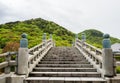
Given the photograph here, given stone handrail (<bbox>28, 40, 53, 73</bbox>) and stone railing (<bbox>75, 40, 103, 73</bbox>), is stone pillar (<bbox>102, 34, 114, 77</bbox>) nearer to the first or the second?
stone railing (<bbox>75, 40, 103, 73</bbox>)

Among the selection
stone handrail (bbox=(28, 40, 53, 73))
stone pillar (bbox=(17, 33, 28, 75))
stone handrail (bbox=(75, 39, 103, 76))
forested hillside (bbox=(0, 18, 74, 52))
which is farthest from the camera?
forested hillside (bbox=(0, 18, 74, 52))

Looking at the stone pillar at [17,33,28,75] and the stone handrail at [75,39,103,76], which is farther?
the stone handrail at [75,39,103,76]

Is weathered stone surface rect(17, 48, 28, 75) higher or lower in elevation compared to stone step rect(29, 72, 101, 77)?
higher

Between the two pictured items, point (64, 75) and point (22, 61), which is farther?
point (64, 75)

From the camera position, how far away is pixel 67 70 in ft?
35.6

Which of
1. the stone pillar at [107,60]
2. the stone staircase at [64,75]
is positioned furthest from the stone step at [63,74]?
the stone pillar at [107,60]

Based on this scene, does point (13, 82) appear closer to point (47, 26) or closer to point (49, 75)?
point (49, 75)

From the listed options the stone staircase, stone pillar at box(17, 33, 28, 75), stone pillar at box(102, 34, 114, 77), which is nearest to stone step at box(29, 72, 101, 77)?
the stone staircase

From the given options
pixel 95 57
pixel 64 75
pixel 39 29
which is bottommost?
pixel 64 75

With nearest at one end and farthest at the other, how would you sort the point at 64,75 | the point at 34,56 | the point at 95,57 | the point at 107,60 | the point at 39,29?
the point at 107,60
the point at 64,75
the point at 95,57
the point at 34,56
the point at 39,29

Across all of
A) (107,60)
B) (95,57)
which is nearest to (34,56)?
(95,57)

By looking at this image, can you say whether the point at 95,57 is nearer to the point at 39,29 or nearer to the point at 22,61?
the point at 22,61

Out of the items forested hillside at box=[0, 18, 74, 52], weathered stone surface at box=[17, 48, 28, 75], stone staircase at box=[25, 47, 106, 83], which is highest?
forested hillside at box=[0, 18, 74, 52]

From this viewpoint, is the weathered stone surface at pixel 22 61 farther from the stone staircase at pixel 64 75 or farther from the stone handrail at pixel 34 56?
the stone handrail at pixel 34 56
